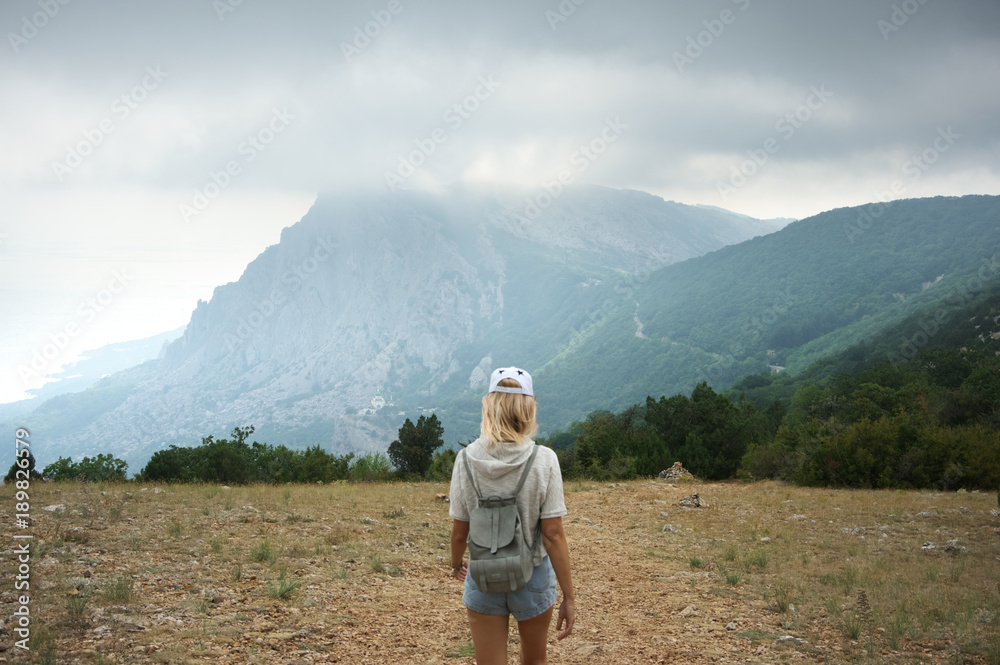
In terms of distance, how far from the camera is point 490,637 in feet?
11.0

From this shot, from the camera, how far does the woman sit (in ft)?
10.8

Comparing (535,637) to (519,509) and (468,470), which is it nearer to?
(519,509)

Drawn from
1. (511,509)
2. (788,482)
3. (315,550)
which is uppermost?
(511,509)

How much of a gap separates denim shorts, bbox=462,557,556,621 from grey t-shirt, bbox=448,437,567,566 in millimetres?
110

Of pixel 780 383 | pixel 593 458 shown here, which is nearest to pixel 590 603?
pixel 593 458

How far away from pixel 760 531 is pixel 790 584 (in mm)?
4403

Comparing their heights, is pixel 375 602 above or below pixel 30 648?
below

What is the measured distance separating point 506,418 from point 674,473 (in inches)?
1019

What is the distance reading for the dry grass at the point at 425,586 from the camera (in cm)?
557

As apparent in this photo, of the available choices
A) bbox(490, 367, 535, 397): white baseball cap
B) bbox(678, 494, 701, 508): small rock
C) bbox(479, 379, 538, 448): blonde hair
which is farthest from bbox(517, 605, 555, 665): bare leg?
bbox(678, 494, 701, 508): small rock

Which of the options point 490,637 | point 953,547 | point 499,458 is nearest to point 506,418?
point 499,458

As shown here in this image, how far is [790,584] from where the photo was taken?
8078 mm

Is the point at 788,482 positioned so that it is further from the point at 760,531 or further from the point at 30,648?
the point at 30,648
